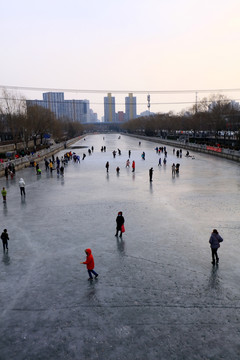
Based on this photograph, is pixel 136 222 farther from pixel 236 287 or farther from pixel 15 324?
pixel 15 324

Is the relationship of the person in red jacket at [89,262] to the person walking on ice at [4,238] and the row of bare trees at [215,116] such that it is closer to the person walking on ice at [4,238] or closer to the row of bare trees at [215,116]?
the person walking on ice at [4,238]

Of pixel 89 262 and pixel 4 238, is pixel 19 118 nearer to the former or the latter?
pixel 4 238

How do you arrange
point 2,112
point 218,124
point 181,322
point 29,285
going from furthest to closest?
point 218,124 < point 2,112 < point 29,285 < point 181,322

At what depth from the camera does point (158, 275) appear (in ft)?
27.9

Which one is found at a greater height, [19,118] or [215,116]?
[215,116]

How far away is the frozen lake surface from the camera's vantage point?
19.0 feet

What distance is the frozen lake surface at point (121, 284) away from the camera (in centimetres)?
580

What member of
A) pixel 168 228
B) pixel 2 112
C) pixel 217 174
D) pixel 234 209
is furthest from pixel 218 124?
pixel 168 228

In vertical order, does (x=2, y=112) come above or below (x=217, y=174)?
above

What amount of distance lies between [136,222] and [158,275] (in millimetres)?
5204

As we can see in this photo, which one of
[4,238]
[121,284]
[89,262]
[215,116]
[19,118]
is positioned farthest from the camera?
[215,116]

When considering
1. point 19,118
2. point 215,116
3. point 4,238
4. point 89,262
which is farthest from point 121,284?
point 215,116

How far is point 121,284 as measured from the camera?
8008 mm

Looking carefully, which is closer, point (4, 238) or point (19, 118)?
point (4, 238)
